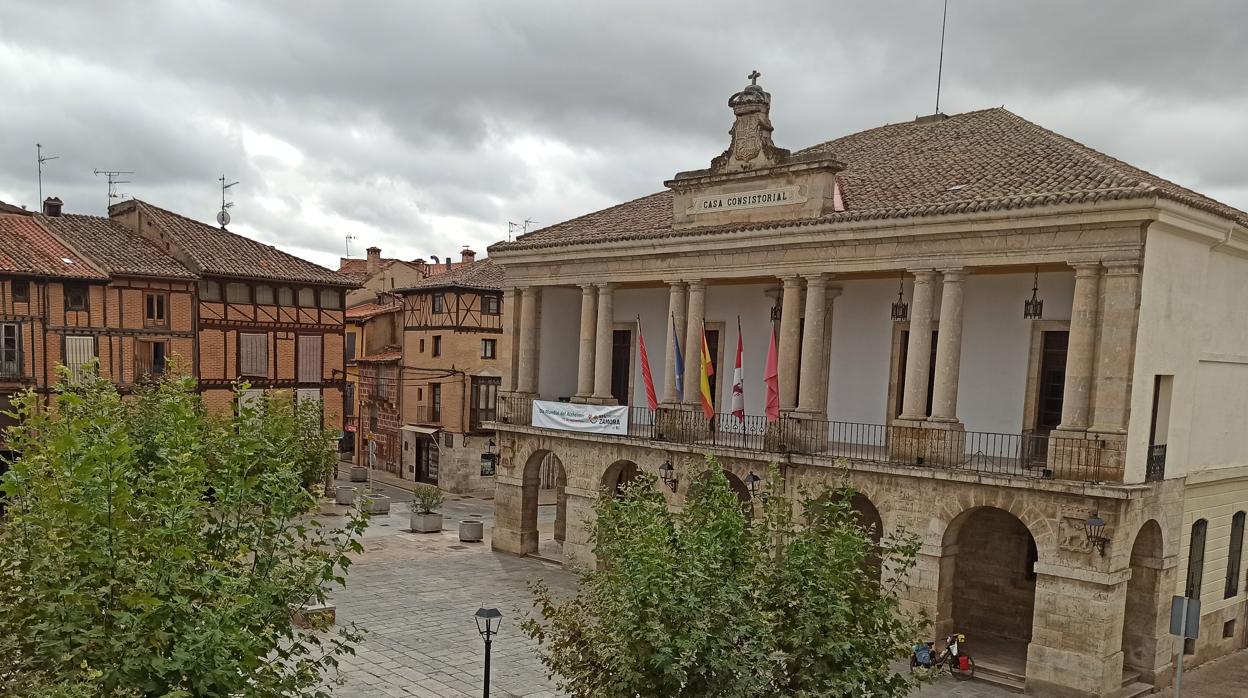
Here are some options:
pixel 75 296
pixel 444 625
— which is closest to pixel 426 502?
pixel 444 625

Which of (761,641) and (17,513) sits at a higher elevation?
(17,513)

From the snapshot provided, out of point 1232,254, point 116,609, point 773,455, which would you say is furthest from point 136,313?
point 1232,254

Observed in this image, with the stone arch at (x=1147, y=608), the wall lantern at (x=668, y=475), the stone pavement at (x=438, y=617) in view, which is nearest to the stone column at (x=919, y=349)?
the stone arch at (x=1147, y=608)

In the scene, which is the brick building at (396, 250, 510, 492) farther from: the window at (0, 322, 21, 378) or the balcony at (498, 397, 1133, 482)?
the window at (0, 322, 21, 378)

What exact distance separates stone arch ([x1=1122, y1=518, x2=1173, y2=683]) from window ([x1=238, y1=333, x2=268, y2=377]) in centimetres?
3236

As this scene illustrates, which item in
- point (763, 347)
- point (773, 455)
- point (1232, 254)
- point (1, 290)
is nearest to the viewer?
point (1232, 254)

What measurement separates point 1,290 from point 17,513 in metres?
27.4

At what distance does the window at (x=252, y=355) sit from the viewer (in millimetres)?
37344

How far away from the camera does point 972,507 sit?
18094 mm

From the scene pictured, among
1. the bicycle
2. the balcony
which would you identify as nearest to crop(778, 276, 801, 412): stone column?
the balcony

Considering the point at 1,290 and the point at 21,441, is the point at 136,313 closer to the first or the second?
the point at 1,290

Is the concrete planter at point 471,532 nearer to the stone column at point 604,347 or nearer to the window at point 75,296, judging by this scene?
the stone column at point 604,347

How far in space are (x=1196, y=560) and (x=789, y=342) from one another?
9978 millimetres

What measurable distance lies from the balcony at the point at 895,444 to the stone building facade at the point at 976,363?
0.20 feet
